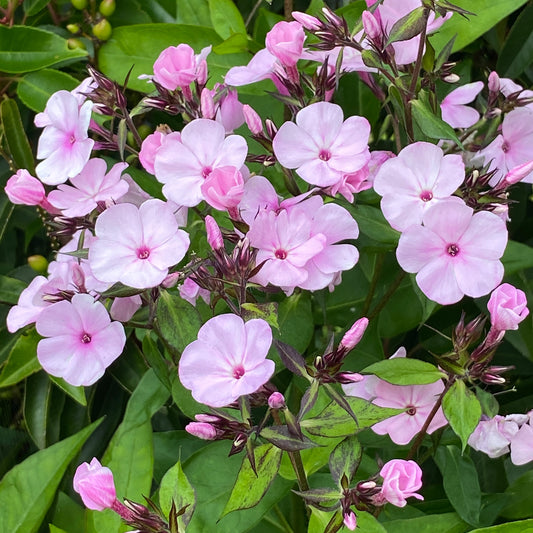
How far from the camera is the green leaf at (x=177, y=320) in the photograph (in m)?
0.63

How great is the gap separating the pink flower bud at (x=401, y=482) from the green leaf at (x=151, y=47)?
1.73ft

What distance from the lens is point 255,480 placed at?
589 millimetres

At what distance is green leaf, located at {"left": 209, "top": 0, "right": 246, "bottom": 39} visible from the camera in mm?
939

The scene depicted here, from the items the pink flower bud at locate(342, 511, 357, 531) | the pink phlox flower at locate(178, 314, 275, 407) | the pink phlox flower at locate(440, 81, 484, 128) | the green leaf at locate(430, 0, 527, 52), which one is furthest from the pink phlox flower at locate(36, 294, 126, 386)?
the green leaf at locate(430, 0, 527, 52)

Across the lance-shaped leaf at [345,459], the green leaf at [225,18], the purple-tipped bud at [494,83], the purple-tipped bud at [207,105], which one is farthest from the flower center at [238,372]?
the green leaf at [225,18]

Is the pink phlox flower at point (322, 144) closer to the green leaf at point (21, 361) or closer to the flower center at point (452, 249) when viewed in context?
the flower center at point (452, 249)

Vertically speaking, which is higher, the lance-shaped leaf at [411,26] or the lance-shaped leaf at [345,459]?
the lance-shaped leaf at [411,26]

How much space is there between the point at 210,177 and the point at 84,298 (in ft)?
0.45

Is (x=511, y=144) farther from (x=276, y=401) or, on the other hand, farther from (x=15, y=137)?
(x=15, y=137)

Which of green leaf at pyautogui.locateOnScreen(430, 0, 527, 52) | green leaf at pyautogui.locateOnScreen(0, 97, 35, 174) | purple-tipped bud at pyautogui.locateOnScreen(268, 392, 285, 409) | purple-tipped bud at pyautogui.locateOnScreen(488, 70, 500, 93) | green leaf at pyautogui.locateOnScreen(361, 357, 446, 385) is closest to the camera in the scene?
purple-tipped bud at pyautogui.locateOnScreen(268, 392, 285, 409)

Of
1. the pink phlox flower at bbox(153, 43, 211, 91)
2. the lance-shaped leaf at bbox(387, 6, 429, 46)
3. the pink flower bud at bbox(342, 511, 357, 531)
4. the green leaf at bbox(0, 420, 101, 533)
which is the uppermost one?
the lance-shaped leaf at bbox(387, 6, 429, 46)

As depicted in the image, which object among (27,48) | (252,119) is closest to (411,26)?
(252,119)

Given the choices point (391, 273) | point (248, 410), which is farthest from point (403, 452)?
point (248, 410)

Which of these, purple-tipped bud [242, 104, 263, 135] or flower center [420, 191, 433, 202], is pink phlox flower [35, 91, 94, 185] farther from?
flower center [420, 191, 433, 202]
